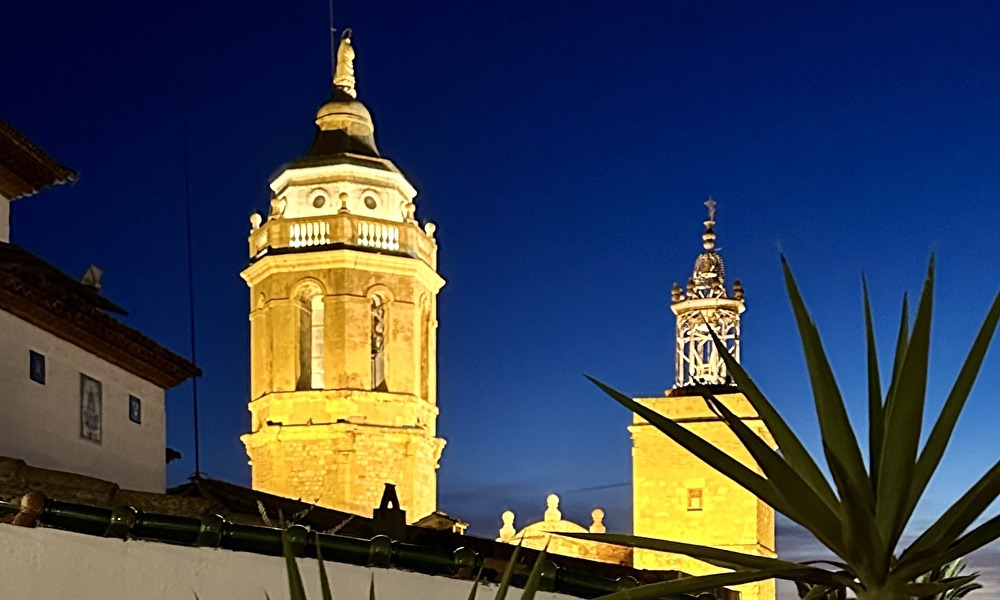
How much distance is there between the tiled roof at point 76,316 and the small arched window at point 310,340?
22454 mm

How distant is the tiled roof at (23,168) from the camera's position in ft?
55.4

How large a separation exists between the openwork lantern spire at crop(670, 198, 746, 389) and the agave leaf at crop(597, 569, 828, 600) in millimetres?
33814

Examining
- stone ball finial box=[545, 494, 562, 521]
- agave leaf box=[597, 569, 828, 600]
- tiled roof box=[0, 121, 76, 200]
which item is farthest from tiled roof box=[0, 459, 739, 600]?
stone ball finial box=[545, 494, 562, 521]

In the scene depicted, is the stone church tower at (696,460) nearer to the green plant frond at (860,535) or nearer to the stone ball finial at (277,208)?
the stone ball finial at (277,208)

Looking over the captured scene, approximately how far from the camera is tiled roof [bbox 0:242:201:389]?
14.7 m

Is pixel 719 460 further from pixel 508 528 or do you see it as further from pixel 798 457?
pixel 508 528

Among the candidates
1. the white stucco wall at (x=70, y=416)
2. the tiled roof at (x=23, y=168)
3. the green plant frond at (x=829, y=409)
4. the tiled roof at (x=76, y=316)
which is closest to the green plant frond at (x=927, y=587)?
the green plant frond at (x=829, y=409)

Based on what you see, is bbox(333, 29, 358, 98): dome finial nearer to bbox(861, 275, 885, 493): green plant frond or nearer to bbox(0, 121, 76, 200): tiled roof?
bbox(0, 121, 76, 200): tiled roof

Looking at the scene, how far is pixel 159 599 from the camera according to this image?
362 inches

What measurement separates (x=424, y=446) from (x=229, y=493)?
72.5 feet

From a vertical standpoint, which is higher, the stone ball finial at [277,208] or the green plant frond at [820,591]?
the stone ball finial at [277,208]

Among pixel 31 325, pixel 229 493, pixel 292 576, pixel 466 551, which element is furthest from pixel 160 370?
pixel 292 576

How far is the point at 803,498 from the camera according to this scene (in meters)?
6.01

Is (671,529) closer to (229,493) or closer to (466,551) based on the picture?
(229,493)
